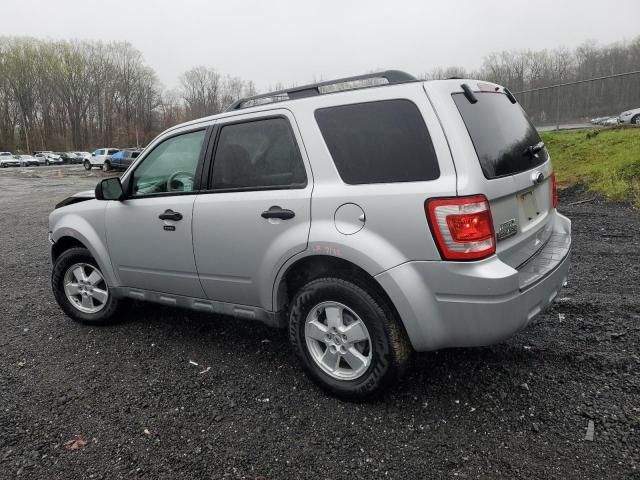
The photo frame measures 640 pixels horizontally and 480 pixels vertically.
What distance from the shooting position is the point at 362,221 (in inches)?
104

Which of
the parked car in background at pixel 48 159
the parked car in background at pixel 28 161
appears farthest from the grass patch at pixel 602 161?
the parked car in background at pixel 48 159

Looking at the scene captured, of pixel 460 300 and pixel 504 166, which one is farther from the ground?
pixel 504 166

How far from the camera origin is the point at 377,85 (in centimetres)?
280

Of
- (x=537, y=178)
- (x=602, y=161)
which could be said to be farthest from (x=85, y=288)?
(x=602, y=161)

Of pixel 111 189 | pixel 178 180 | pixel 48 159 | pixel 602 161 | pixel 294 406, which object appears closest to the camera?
pixel 294 406

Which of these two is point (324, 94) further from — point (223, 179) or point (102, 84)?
point (102, 84)

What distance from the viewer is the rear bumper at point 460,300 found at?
2396 mm

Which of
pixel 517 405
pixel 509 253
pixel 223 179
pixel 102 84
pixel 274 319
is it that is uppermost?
pixel 102 84

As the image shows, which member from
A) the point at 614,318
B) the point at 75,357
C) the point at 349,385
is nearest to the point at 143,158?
the point at 75,357

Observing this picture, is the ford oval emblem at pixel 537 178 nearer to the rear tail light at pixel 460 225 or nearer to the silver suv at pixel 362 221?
the silver suv at pixel 362 221

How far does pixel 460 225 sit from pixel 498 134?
0.74 meters

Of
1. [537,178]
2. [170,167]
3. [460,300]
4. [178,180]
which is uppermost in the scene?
[170,167]

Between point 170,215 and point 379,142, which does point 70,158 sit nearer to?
point 170,215

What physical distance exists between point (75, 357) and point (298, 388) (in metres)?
1.87
